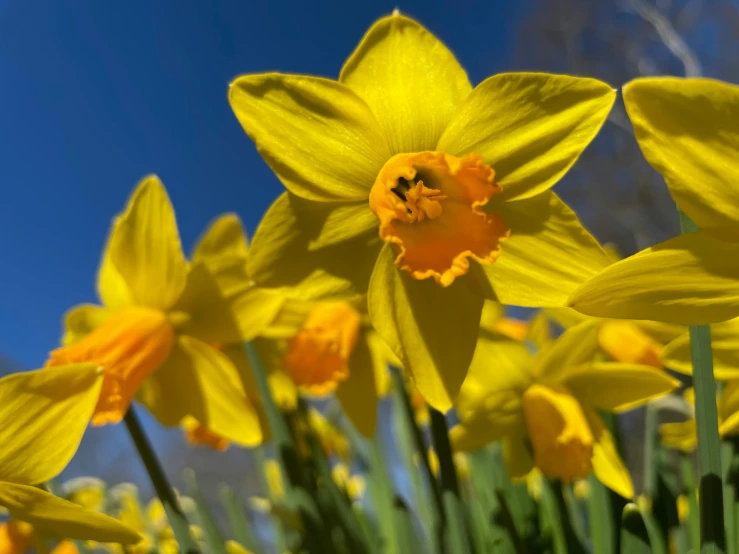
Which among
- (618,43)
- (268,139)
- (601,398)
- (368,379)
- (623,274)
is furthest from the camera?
(618,43)

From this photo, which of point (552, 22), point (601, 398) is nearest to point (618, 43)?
point (552, 22)

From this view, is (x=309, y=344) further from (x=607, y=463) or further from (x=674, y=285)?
(x=674, y=285)

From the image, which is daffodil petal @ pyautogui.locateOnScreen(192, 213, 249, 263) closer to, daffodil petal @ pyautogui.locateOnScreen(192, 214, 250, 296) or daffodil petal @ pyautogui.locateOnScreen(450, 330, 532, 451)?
daffodil petal @ pyautogui.locateOnScreen(192, 214, 250, 296)

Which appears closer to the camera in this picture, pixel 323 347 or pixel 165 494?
pixel 165 494

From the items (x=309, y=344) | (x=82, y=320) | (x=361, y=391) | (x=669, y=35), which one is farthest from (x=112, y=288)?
(x=669, y=35)

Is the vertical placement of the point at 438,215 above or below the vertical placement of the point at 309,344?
above

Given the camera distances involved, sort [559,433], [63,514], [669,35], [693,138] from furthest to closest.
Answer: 1. [669,35]
2. [559,433]
3. [63,514]
4. [693,138]

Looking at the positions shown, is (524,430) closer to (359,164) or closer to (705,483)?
A: (705,483)

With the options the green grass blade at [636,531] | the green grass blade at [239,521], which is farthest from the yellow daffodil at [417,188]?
the green grass blade at [239,521]

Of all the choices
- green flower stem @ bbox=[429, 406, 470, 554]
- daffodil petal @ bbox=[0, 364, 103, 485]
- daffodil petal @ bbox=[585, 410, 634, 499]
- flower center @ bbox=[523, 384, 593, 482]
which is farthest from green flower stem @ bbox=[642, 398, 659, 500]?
daffodil petal @ bbox=[0, 364, 103, 485]
